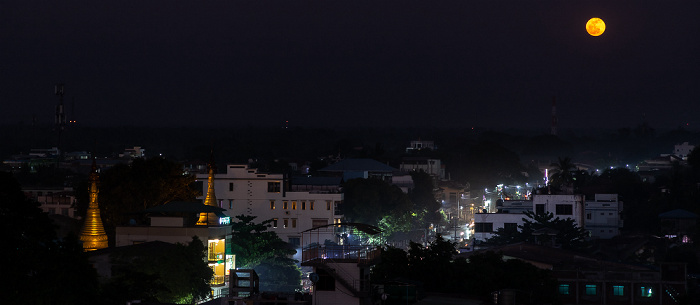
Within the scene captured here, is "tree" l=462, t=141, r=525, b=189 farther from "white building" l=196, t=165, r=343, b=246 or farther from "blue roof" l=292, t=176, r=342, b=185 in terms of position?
"white building" l=196, t=165, r=343, b=246

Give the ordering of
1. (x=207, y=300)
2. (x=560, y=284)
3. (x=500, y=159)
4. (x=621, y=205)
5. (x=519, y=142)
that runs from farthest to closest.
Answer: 1. (x=519, y=142)
2. (x=500, y=159)
3. (x=621, y=205)
4. (x=560, y=284)
5. (x=207, y=300)

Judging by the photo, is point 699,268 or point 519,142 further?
point 519,142

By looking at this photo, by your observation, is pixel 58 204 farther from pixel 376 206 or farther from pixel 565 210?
pixel 565 210

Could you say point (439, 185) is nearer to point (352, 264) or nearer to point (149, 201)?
point (149, 201)

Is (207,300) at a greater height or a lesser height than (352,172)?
lesser

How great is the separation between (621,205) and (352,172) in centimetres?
2035

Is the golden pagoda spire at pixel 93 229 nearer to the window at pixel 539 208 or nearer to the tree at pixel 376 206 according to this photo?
the tree at pixel 376 206

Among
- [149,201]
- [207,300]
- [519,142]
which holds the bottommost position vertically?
[207,300]

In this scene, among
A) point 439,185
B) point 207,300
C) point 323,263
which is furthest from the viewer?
point 439,185

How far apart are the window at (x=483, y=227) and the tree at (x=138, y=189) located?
2242 cm

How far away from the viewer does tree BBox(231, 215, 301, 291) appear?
133ft

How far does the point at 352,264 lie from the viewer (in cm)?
2475

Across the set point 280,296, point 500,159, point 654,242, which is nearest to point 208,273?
point 280,296

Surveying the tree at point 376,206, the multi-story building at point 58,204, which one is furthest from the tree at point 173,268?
the tree at point 376,206
